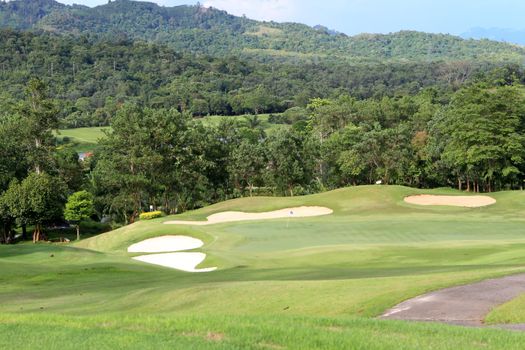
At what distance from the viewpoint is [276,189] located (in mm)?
68438

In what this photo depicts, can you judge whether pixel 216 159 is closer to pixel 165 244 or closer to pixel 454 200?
pixel 454 200

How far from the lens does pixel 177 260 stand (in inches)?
1228

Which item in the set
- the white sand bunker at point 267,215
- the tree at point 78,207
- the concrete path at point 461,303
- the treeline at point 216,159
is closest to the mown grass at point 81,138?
the treeline at point 216,159

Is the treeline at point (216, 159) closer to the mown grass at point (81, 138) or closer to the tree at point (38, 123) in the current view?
the tree at point (38, 123)

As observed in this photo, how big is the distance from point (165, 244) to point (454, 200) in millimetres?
23890

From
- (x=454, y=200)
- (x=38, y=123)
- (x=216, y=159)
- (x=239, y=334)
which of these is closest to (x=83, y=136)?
(x=38, y=123)

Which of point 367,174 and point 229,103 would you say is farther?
point 229,103

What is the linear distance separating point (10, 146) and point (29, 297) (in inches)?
1731

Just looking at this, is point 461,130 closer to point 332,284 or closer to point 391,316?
point 332,284

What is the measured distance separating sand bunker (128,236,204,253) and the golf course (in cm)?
50

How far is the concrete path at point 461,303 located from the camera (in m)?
12.3

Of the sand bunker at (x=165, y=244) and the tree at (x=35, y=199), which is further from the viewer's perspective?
the tree at (x=35, y=199)

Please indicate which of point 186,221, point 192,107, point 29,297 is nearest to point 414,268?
point 29,297

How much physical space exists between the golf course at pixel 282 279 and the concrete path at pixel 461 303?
0.35 meters
